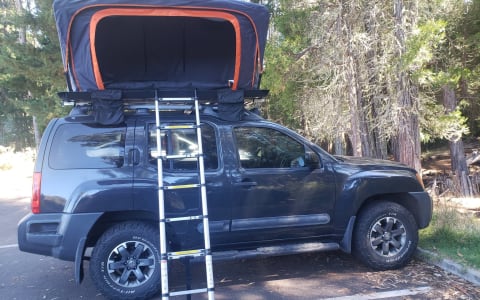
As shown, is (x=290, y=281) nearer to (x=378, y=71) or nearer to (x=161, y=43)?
(x=161, y=43)

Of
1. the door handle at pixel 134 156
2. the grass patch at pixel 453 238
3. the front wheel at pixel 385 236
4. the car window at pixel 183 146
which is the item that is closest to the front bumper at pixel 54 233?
the door handle at pixel 134 156

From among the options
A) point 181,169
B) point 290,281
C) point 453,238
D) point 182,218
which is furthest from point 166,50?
point 453,238

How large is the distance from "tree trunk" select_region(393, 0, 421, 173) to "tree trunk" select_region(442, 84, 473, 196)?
1.40 m

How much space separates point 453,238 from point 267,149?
3002 millimetres

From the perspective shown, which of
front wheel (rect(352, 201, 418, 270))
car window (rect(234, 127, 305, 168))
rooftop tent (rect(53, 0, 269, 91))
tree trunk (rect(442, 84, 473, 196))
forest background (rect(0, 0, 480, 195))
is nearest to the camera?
rooftop tent (rect(53, 0, 269, 91))

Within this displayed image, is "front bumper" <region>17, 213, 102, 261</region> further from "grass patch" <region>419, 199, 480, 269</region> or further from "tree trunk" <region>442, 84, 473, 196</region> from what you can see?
"tree trunk" <region>442, 84, 473, 196</region>

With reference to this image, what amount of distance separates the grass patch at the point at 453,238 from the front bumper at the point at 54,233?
14.7 feet

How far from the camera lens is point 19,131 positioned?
3041 centimetres

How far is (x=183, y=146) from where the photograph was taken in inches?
188

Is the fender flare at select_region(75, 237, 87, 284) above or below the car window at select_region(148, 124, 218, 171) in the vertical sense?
below

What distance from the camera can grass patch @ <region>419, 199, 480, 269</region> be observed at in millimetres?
5086

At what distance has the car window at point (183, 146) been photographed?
4656mm

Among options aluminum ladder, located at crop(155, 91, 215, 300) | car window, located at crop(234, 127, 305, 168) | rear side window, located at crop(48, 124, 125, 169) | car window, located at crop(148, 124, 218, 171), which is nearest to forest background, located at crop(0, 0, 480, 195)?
car window, located at crop(234, 127, 305, 168)

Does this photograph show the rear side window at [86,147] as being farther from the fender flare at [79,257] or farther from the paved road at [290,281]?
the paved road at [290,281]
